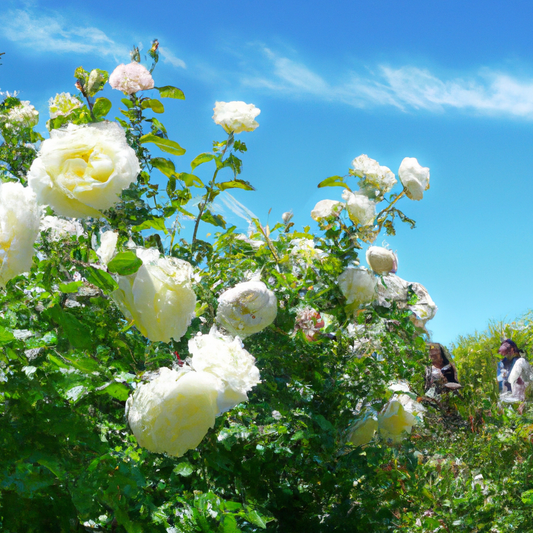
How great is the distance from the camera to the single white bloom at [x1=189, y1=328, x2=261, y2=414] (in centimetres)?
115

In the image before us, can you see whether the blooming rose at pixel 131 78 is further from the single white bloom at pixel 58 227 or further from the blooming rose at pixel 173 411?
the blooming rose at pixel 173 411

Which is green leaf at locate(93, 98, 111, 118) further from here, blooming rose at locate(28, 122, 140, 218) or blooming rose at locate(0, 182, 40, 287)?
blooming rose at locate(0, 182, 40, 287)

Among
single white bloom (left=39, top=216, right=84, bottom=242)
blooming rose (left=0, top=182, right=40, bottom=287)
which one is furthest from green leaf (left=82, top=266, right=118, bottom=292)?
single white bloom (left=39, top=216, right=84, bottom=242)

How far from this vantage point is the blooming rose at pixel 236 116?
5.63ft

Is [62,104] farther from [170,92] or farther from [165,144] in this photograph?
[165,144]

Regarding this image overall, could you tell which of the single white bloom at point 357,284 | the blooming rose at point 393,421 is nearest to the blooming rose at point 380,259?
the single white bloom at point 357,284

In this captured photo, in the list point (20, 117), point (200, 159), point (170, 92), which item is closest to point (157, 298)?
point (200, 159)

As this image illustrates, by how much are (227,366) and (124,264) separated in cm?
36

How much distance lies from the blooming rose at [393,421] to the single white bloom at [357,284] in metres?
0.51

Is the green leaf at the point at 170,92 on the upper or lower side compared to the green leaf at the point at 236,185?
upper

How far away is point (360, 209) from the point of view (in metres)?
1.88

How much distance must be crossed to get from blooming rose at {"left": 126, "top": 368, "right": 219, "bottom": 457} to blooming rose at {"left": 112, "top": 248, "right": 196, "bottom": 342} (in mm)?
110

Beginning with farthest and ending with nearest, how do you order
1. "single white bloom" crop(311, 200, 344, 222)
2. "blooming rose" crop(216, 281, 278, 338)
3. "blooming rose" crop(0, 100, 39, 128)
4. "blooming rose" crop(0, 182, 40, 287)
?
"blooming rose" crop(0, 100, 39, 128) < "single white bloom" crop(311, 200, 344, 222) < "blooming rose" crop(216, 281, 278, 338) < "blooming rose" crop(0, 182, 40, 287)

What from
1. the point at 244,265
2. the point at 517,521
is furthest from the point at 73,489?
the point at 517,521
